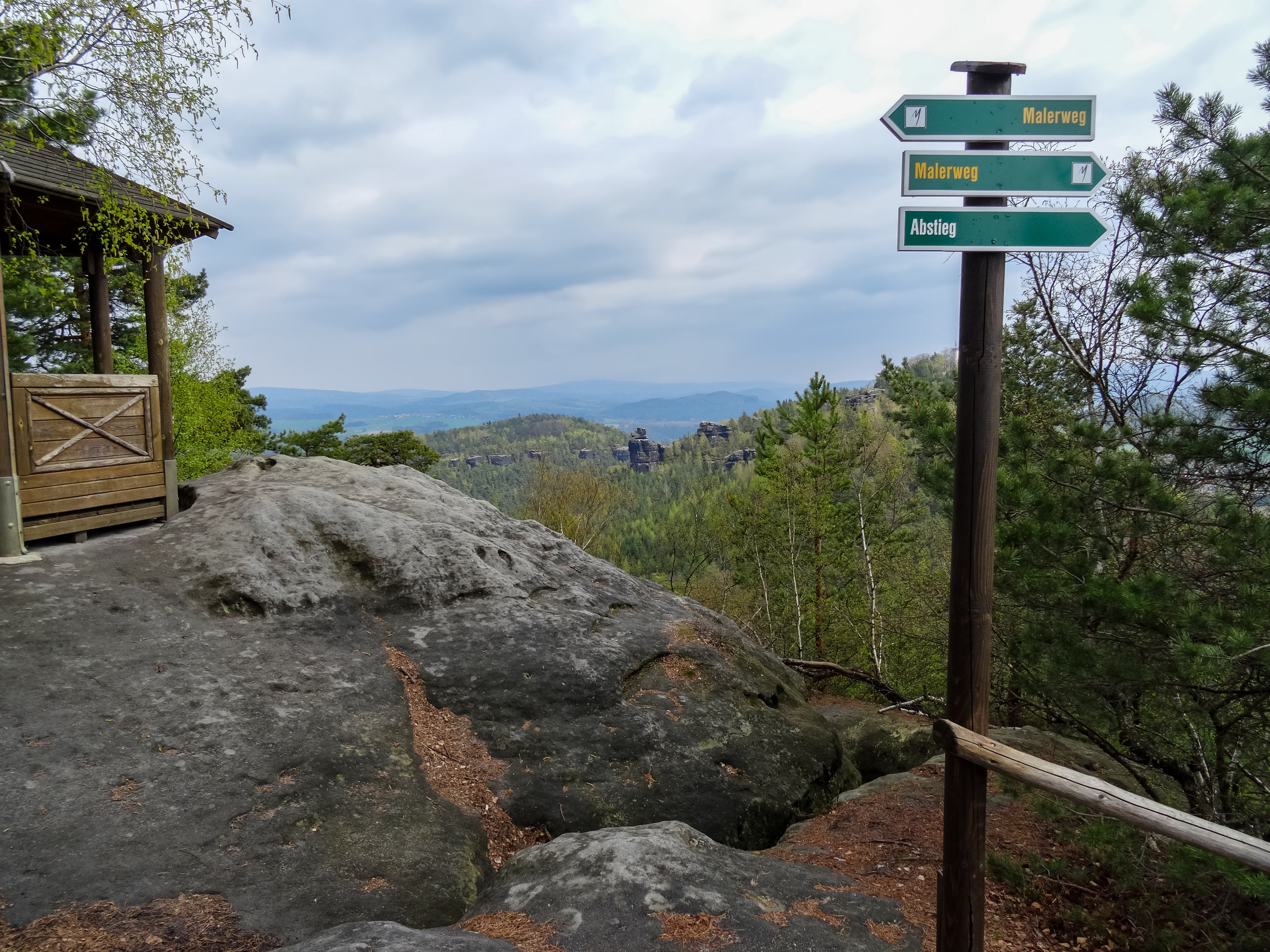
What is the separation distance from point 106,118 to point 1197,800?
13050mm

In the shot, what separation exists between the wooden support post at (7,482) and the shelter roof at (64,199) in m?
1.39

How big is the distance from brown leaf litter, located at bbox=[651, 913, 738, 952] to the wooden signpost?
1.31 meters

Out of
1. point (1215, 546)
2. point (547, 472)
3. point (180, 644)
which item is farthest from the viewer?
point (547, 472)

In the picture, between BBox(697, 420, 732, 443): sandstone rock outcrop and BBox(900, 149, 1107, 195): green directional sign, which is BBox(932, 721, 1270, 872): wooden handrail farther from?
BBox(697, 420, 732, 443): sandstone rock outcrop

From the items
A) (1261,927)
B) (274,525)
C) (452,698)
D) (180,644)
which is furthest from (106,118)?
(1261,927)

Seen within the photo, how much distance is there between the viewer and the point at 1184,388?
19.3ft

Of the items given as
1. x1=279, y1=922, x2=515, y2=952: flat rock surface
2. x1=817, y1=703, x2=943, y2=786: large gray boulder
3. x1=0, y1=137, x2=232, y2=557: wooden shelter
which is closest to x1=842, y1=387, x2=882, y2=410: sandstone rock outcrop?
x1=817, y1=703, x2=943, y2=786: large gray boulder

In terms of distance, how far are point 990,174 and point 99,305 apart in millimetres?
11637

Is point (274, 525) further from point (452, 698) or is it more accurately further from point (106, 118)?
point (106, 118)

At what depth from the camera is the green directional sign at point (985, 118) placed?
11.7ft

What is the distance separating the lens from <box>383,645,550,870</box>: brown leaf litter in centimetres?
614

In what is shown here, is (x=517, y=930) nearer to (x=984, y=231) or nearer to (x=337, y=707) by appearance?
(x=337, y=707)

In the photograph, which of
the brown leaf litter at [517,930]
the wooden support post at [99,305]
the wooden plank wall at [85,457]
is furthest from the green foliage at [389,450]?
the brown leaf litter at [517,930]

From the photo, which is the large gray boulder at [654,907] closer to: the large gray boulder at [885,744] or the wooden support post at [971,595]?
the wooden support post at [971,595]
